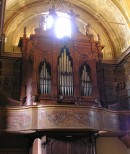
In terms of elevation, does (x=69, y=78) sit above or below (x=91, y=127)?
above

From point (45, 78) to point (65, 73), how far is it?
831 millimetres

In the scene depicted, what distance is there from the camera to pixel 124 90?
12219mm

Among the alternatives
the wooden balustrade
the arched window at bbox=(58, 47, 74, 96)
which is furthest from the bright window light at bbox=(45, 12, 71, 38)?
the wooden balustrade

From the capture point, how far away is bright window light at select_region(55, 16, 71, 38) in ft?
41.8

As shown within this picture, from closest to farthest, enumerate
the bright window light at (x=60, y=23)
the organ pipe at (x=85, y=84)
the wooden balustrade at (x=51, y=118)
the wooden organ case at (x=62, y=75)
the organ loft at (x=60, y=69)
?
the wooden balustrade at (x=51, y=118)
the wooden organ case at (x=62, y=75)
the organ loft at (x=60, y=69)
the organ pipe at (x=85, y=84)
the bright window light at (x=60, y=23)

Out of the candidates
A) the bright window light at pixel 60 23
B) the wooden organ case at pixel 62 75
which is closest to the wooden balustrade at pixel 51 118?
the wooden organ case at pixel 62 75

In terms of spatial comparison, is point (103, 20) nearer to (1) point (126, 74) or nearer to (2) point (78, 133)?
(1) point (126, 74)

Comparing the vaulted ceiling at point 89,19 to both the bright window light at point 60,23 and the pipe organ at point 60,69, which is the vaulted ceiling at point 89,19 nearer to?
the bright window light at point 60,23

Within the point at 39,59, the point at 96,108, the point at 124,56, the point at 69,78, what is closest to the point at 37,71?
the point at 39,59

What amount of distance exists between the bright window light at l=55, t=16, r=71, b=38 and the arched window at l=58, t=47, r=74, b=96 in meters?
1.50

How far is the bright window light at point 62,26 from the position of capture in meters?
12.8

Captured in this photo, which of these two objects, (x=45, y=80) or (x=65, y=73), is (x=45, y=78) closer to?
(x=45, y=80)

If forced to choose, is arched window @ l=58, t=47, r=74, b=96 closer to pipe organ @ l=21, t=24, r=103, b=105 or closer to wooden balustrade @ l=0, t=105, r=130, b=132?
pipe organ @ l=21, t=24, r=103, b=105

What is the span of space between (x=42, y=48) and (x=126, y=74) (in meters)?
3.86
